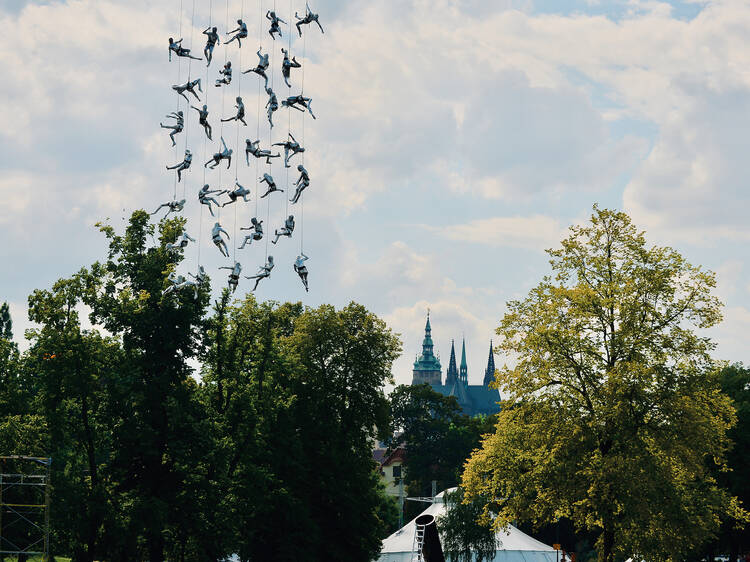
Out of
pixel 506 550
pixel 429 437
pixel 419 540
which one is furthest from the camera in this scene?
pixel 429 437

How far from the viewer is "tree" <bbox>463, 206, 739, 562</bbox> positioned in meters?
30.2

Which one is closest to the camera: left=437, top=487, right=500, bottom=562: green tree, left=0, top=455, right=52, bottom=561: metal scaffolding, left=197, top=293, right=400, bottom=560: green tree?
left=0, top=455, right=52, bottom=561: metal scaffolding

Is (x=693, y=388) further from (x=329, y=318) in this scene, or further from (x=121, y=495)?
(x=329, y=318)

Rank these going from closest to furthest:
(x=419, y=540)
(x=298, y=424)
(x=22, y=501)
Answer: (x=419, y=540)
(x=22, y=501)
(x=298, y=424)

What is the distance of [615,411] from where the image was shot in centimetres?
3014

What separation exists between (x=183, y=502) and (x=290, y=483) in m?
9.04

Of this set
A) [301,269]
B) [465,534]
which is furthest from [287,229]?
[465,534]

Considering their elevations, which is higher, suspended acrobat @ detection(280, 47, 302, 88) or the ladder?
suspended acrobat @ detection(280, 47, 302, 88)

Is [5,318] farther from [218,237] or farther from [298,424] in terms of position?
[218,237]

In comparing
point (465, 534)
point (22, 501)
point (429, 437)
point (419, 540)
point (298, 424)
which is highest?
point (429, 437)

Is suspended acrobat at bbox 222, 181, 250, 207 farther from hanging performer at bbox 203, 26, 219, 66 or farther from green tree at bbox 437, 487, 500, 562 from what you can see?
green tree at bbox 437, 487, 500, 562

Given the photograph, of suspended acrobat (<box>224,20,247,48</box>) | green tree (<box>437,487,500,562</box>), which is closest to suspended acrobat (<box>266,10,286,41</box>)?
suspended acrobat (<box>224,20,247,48</box>)

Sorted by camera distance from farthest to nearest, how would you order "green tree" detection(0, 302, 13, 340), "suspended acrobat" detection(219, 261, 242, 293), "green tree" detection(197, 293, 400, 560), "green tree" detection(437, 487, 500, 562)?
"green tree" detection(0, 302, 13, 340) < "green tree" detection(437, 487, 500, 562) < "green tree" detection(197, 293, 400, 560) < "suspended acrobat" detection(219, 261, 242, 293)

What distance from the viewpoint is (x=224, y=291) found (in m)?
40.2
